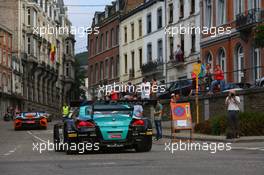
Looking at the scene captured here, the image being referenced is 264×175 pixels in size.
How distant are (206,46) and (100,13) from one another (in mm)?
36848

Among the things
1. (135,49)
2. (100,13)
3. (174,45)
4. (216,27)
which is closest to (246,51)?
(216,27)

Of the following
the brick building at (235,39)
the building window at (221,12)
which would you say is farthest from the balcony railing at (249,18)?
the building window at (221,12)

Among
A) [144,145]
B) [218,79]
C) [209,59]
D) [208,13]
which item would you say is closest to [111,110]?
[144,145]

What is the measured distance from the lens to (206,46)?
51.6 m

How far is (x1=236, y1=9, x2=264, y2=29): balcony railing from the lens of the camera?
142 ft

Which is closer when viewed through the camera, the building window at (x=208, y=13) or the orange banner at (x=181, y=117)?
the orange banner at (x=181, y=117)

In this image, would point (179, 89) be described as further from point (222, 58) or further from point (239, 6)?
point (239, 6)

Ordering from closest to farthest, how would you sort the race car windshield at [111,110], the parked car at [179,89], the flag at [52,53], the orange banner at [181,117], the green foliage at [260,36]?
the race car windshield at [111,110], the orange banner at [181,117], the green foliage at [260,36], the parked car at [179,89], the flag at [52,53]

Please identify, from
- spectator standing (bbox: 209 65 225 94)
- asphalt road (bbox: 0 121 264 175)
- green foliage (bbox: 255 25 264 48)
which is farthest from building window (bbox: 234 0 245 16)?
asphalt road (bbox: 0 121 264 175)

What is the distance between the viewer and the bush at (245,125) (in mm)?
28594

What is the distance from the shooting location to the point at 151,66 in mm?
65438

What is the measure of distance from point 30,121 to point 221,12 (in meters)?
14.7

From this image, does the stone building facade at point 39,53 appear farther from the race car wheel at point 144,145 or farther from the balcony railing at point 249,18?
the race car wheel at point 144,145

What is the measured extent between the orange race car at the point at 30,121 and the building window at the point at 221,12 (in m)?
13.4
